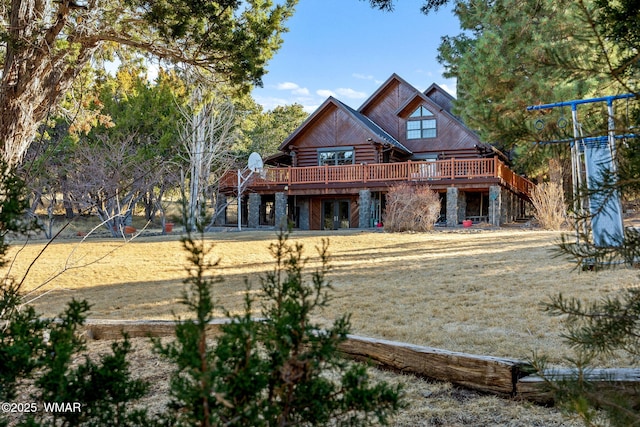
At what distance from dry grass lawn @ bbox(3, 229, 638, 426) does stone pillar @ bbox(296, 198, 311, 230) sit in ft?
35.9

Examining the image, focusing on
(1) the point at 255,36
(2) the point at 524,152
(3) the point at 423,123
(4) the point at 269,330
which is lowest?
(4) the point at 269,330

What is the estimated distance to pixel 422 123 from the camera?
76.4 ft

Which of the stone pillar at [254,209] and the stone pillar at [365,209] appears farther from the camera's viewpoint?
the stone pillar at [254,209]

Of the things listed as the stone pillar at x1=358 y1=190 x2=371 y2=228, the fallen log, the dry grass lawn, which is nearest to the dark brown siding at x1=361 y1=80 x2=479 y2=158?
the stone pillar at x1=358 y1=190 x2=371 y2=228

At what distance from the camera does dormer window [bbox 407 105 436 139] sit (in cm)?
2309

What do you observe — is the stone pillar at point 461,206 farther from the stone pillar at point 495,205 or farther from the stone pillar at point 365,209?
the stone pillar at point 365,209

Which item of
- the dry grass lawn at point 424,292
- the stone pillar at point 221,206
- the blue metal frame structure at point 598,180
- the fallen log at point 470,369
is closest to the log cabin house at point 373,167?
the stone pillar at point 221,206

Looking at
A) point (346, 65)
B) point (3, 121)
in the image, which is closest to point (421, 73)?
point (346, 65)

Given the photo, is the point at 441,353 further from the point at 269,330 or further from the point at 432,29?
the point at 432,29

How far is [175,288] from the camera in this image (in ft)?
22.9

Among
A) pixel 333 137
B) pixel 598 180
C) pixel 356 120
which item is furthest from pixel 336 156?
pixel 598 180

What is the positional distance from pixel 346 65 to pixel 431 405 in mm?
41488

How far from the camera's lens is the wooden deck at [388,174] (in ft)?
61.7

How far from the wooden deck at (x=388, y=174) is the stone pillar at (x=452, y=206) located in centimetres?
57
